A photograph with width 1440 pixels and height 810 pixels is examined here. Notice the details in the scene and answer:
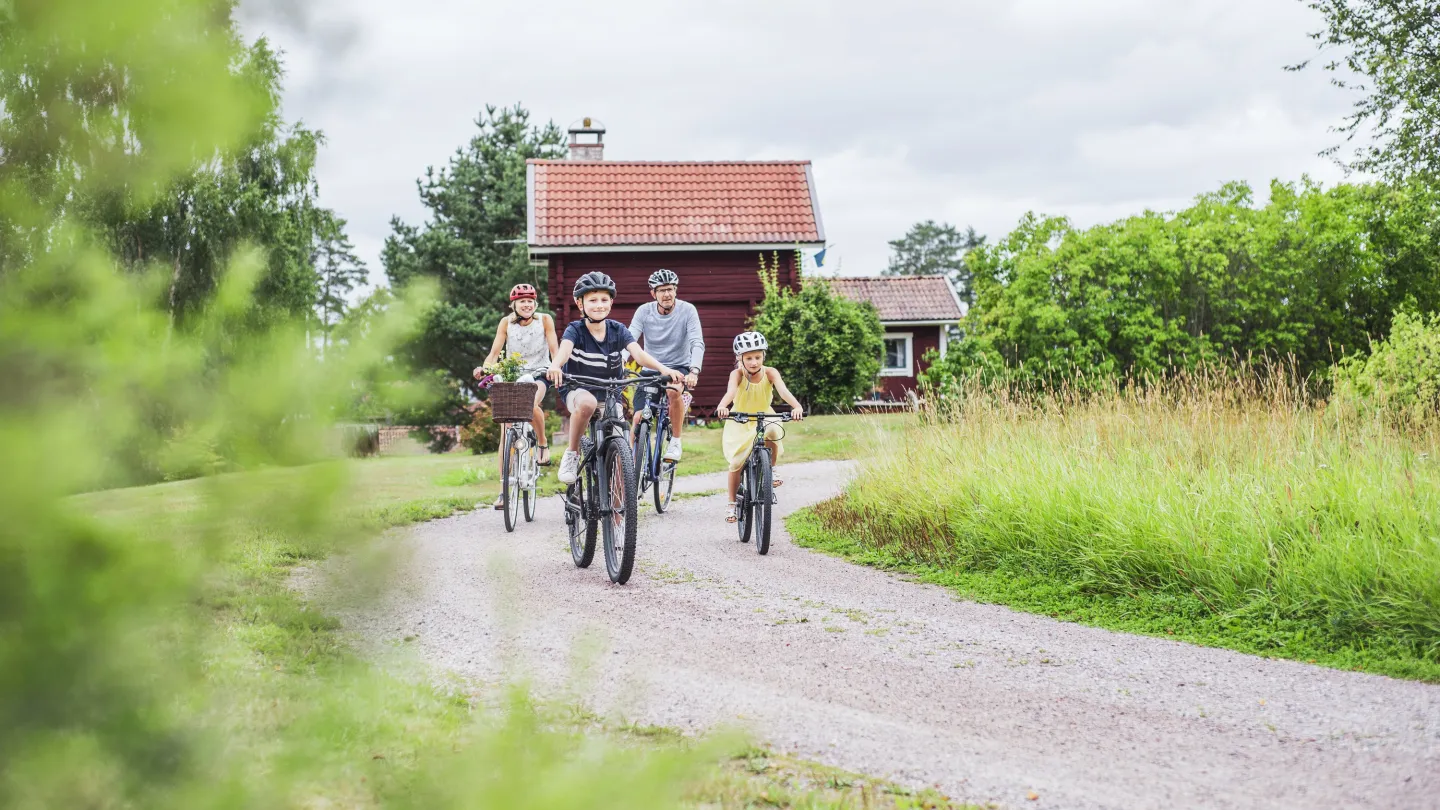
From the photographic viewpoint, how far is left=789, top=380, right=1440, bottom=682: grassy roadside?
5.18 meters

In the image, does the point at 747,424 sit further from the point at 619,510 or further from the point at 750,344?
the point at 619,510

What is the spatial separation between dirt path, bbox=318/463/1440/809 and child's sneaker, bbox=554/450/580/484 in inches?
30.9

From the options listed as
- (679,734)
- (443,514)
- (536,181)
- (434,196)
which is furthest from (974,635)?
(434,196)

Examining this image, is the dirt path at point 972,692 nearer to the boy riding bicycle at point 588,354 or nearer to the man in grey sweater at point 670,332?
the boy riding bicycle at point 588,354

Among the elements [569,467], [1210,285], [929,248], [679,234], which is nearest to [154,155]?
[569,467]

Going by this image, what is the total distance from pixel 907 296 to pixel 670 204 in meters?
13.6

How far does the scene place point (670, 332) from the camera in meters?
9.56

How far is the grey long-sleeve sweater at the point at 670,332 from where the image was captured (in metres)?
9.48

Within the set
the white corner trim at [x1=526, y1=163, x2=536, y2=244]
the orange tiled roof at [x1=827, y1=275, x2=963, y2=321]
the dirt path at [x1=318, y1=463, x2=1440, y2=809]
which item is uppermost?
the white corner trim at [x1=526, y1=163, x2=536, y2=244]

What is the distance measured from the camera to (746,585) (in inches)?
260

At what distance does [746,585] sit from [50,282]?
18.9ft

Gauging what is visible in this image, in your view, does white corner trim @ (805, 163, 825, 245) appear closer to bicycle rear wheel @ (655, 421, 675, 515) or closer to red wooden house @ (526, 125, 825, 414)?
red wooden house @ (526, 125, 825, 414)

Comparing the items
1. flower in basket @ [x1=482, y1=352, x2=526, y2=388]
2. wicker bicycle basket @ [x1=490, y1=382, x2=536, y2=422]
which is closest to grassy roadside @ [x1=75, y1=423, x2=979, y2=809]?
A: wicker bicycle basket @ [x1=490, y1=382, x2=536, y2=422]

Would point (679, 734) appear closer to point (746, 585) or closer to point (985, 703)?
point (985, 703)
